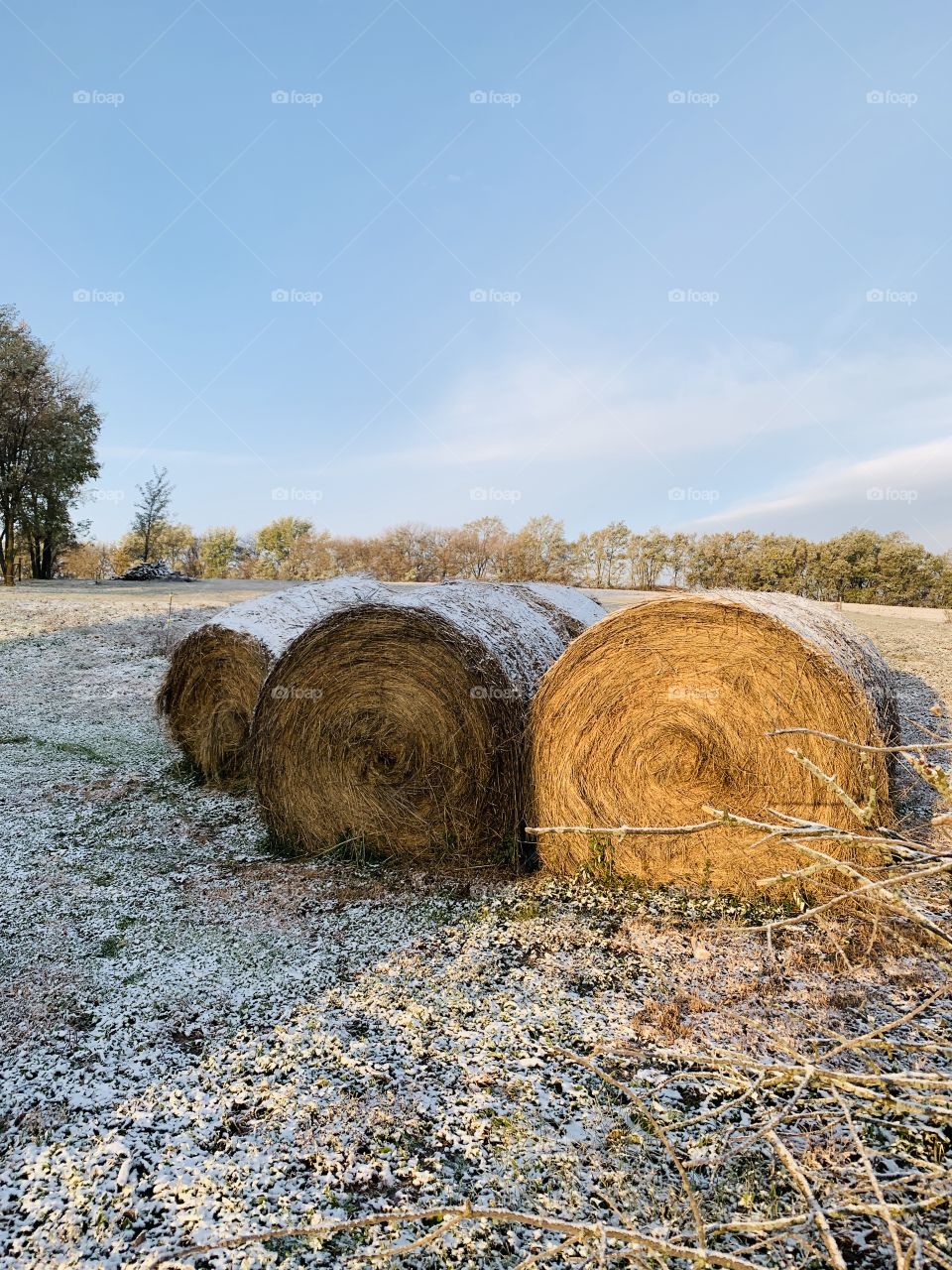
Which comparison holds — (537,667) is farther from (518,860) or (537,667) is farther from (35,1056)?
(35,1056)

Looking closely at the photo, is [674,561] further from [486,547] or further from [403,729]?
[403,729]

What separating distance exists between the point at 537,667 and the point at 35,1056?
3483 mm

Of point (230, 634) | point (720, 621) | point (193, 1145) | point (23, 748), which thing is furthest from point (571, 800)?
point (23, 748)

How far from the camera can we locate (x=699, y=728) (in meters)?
4.34

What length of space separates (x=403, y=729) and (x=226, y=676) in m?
2.54

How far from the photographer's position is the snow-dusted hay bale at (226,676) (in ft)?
21.2

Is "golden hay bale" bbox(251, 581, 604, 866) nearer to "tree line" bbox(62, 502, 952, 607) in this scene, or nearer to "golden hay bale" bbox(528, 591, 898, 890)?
"golden hay bale" bbox(528, 591, 898, 890)

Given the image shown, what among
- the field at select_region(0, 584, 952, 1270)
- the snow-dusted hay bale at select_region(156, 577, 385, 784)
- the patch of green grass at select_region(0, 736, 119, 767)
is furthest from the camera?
the patch of green grass at select_region(0, 736, 119, 767)

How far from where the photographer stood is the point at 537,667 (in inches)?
206

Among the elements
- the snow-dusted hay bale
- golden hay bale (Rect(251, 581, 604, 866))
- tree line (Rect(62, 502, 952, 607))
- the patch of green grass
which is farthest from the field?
tree line (Rect(62, 502, 952, 607))

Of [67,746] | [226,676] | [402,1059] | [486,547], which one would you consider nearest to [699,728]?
[402,1059]

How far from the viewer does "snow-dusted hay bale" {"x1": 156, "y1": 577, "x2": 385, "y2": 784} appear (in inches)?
255

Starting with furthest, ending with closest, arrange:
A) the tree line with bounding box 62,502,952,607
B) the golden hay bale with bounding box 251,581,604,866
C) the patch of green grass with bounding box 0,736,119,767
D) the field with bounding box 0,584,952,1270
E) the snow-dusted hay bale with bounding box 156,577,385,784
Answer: the tree line with bounding box 62,502,952,607, the patch of green grass with bounding box 0,736,119,767, the snow-dusted hay bale with bounding box 156,577,385,784, the golden hay bale with bounding box 251,581,604,866, the field with bounding box 0,584,952,1270

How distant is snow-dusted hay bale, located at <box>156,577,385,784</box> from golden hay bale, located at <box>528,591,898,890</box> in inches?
102
